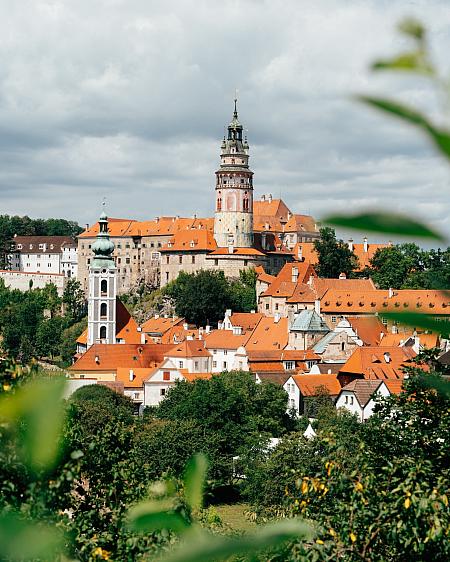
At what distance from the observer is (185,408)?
40.5 m

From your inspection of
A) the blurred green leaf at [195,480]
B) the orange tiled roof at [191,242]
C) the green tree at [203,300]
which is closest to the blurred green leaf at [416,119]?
the blurred green leaf at [195,480]

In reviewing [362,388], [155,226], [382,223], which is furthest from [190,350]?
[382,223]

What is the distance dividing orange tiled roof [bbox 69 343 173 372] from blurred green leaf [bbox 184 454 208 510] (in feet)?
181

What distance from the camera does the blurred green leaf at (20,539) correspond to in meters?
1.00

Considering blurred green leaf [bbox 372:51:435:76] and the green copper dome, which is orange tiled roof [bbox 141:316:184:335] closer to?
the green copper dome

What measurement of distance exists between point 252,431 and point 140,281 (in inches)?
2148

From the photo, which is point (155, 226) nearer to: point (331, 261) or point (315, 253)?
point (315, 253)

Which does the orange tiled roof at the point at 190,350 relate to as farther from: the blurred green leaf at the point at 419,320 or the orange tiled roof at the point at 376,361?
the blurred green leaf at the point at 419,320

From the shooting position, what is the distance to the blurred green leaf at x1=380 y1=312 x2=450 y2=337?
1061 millimetres

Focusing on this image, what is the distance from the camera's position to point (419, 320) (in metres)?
1.08

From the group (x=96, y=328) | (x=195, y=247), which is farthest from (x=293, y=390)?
(x=195, y=247)

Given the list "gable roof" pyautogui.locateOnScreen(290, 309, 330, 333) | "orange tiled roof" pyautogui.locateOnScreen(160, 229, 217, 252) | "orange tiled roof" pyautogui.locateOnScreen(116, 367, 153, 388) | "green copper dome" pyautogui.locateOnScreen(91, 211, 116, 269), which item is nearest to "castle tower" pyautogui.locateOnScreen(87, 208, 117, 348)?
"green copper dome" pyautogui.locateOnScreen(91, 211, 116, 269)

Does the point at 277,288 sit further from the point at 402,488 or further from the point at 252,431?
the point at 402,488

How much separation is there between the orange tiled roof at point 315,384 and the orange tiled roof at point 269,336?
10.0 m
